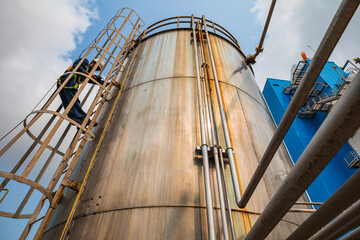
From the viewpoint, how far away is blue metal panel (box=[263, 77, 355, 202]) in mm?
12602

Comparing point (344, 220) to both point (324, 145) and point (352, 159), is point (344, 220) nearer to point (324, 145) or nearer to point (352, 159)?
point (324, 145)

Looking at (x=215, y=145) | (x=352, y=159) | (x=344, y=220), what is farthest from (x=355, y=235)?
(x=352, y=159)

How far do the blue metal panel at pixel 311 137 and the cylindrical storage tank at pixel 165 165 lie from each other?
38.1 ft

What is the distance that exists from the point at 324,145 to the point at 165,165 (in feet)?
Result: 7.66

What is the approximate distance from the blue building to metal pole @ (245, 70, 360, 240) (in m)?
13.4

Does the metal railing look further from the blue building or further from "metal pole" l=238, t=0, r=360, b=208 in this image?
"metal pole" l=238, t=0, r=360, b=208

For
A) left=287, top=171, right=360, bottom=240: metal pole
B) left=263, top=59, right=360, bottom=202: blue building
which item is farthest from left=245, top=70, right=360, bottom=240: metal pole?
left=263, top=59, right=360, bottom=202: blue building

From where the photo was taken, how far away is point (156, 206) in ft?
8.29

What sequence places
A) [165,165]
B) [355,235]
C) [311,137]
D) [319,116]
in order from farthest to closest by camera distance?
[319,116] < [311,137] < [165,165] < [355,235]

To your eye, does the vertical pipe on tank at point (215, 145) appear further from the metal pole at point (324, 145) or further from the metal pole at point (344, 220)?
the metal pole at point (324, 145)

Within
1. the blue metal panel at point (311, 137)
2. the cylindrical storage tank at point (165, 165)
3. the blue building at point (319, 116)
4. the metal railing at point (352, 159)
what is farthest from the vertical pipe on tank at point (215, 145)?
the blue metal panel at point (311, 137)

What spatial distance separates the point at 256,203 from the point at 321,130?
7.28ft

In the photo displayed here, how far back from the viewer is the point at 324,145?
87cm

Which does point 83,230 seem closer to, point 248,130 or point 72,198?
point 72,198
